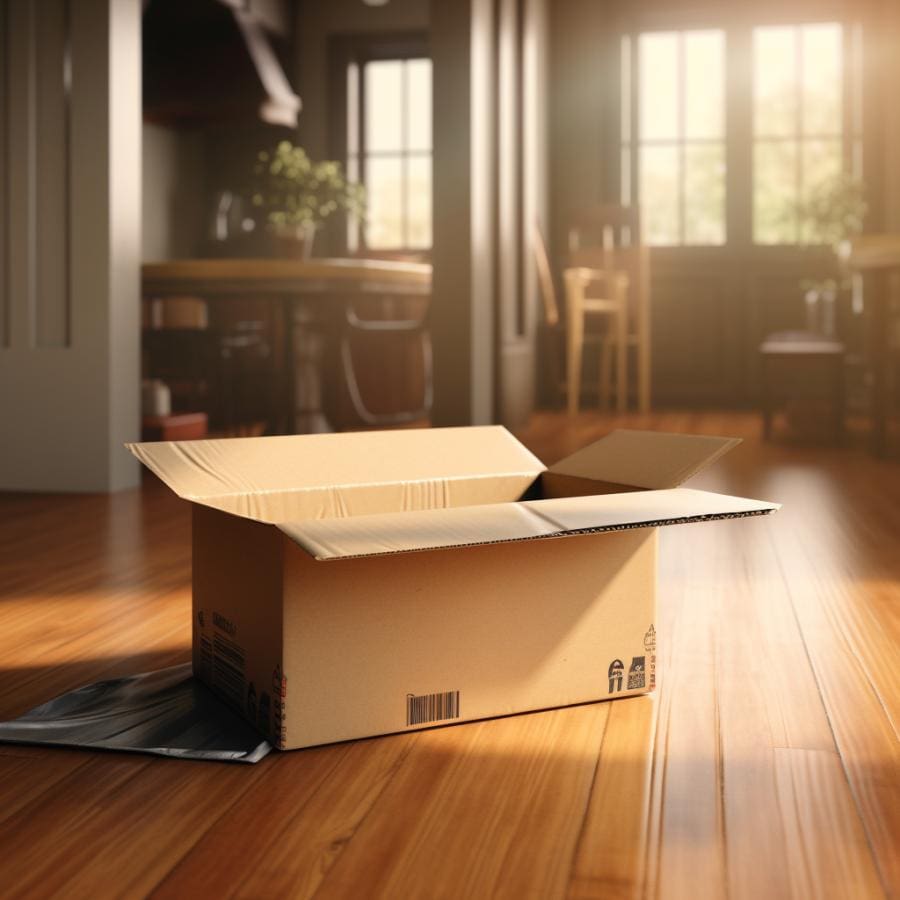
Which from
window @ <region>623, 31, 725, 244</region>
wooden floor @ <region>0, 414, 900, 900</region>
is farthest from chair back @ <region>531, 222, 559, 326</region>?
wooden floor @ <region>0, 414, 900, 900</region>

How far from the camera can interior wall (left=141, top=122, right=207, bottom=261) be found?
24.0 ft

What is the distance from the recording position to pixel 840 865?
89 centimetres

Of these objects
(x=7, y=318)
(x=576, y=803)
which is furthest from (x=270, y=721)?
(x=7, y=318)

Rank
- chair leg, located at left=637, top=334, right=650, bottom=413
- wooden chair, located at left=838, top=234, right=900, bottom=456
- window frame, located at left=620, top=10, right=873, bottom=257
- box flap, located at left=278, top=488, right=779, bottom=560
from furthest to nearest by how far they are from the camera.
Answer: window frame, located at left=620, top=10, right=873, bottom=257
chair leg, located at left=637, top=334, right=650, bottom=413
wooden chair, located at left=838, top=234, right=900, bottom=456
box flap, located at left=278, top=488, right=779, bottom=560

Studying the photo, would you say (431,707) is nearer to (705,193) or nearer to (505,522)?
(505,522)

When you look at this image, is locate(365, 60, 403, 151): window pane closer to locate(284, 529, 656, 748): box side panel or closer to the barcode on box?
locate(284, 529, 656, 748): box side panel

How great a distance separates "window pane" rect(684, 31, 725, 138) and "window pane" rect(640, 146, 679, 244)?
0.26 meters

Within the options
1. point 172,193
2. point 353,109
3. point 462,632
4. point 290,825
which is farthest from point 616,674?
point 353,109

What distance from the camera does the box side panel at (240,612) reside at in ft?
3.68

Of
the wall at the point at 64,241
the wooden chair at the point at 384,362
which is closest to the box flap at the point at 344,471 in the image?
the wall at the point at 64,241

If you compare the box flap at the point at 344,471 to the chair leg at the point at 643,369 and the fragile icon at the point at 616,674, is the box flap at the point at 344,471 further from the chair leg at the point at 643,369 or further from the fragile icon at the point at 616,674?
the chair leg at the point at 643,369

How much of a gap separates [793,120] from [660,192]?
0.87 m

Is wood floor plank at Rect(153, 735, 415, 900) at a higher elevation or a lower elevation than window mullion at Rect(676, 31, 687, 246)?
lower

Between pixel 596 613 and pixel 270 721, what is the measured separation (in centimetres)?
36
